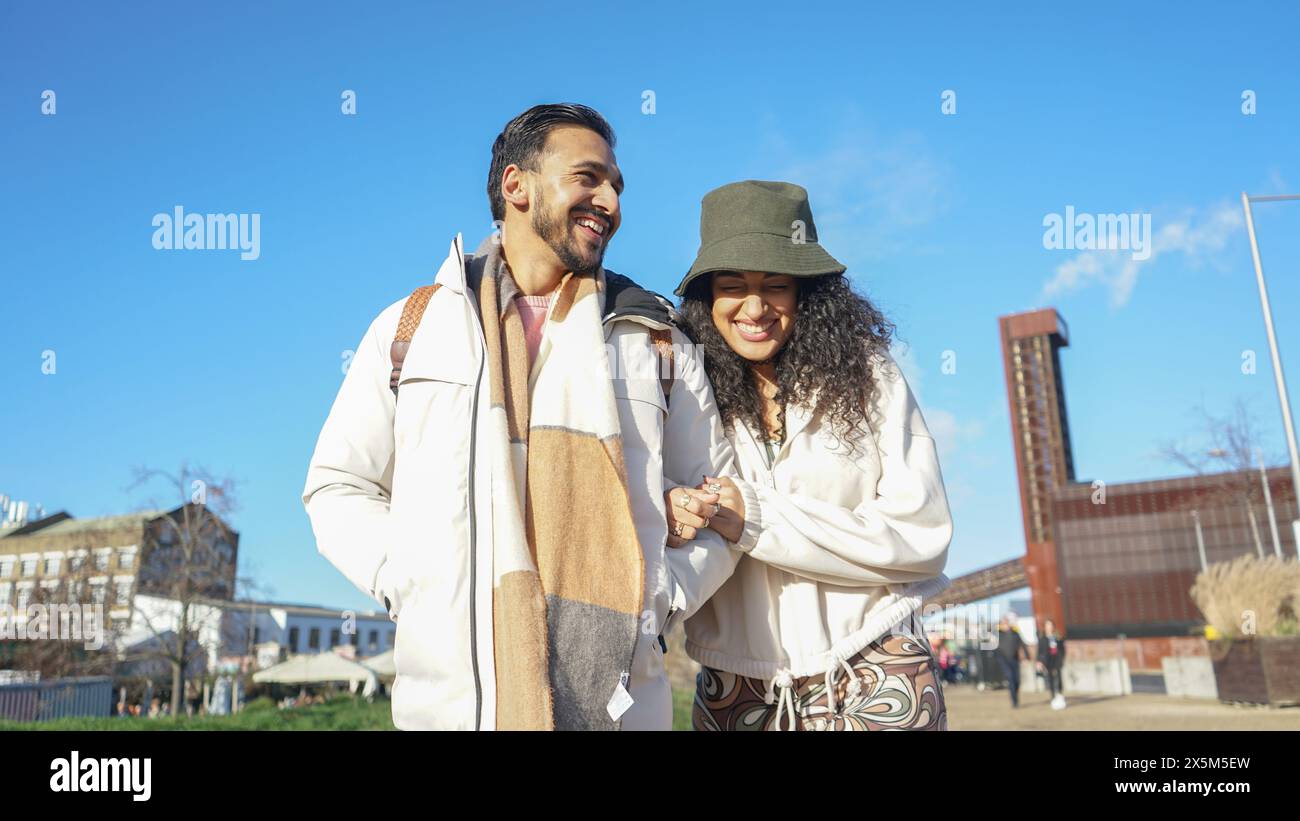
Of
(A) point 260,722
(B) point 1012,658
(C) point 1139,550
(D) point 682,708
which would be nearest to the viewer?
(D) point 682,708

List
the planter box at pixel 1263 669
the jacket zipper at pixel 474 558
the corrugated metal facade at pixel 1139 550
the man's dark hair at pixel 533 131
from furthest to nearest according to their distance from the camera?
the corrugated metal facade at pixel 1139 550, the planter box at pixel 1263 669, the man's dark hair at pixel 533 131, the jacket zipper at pixel 474 558

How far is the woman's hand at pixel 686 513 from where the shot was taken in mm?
2240

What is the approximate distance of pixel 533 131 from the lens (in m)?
2.57

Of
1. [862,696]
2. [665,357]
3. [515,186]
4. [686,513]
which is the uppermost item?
[515,186]

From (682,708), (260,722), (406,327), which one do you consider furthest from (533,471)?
(260,722)

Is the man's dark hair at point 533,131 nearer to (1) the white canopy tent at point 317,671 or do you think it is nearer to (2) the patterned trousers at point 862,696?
(2) the patterned trousers at point 862,696

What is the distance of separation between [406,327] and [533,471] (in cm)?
51

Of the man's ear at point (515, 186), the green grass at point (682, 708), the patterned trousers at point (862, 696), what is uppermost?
the man's ear at point (515, 186)

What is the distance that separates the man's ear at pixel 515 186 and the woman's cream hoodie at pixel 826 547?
3.01 ft

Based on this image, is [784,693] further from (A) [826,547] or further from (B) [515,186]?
(B) [515,186]

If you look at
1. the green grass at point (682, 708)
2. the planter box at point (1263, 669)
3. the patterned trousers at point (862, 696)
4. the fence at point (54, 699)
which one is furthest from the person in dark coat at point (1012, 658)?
the fence at point (54, 699)

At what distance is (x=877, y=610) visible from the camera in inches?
99.4

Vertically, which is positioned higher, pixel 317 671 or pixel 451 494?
pixel 451 494
